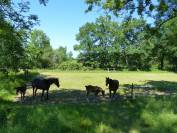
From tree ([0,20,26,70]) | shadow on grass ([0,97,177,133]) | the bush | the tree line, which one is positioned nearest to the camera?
shadow on grass ([0,97,177,133])

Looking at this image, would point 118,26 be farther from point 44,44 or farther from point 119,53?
point 44,44

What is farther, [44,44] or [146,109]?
[44,44]

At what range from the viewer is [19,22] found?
2869 centimetres

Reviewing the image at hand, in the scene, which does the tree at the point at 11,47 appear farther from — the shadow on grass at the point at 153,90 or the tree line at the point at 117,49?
the tree line at the point at 117,49

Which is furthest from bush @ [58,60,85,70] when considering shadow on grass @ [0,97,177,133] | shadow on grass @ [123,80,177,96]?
shadow on grass @ [0,97,177,133]

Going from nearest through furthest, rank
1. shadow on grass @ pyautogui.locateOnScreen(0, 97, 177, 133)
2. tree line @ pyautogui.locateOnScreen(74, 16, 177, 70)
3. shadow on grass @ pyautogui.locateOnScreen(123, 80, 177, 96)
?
shadow on grass @ pyautogui.locateOnScreen(0, 97, 177, 133), shadow on grass @ pyautogui.locateOnScreen(123, 80, 177, 96), tree line @ pyautogui.locateOnScreen(74, 16, 177, 70)

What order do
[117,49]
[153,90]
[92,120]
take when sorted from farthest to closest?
1. [117,49]
2. [153,90]
3. [92,120]

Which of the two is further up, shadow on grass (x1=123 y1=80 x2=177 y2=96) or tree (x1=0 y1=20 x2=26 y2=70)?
tree (x1=0 y1=20 x2=26 y2=70)

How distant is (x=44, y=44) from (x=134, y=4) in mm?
135000

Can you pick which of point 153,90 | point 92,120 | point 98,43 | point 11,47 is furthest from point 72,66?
point 92,120

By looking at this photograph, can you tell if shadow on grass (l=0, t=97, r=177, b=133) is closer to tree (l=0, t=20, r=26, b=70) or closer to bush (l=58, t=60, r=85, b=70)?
tree (l=0, t=20, r=26, b=70)

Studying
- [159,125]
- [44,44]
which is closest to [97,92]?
[159,125]

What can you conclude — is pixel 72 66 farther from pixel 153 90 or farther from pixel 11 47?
pixel 11 47

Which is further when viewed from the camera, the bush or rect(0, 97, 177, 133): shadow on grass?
the bush
